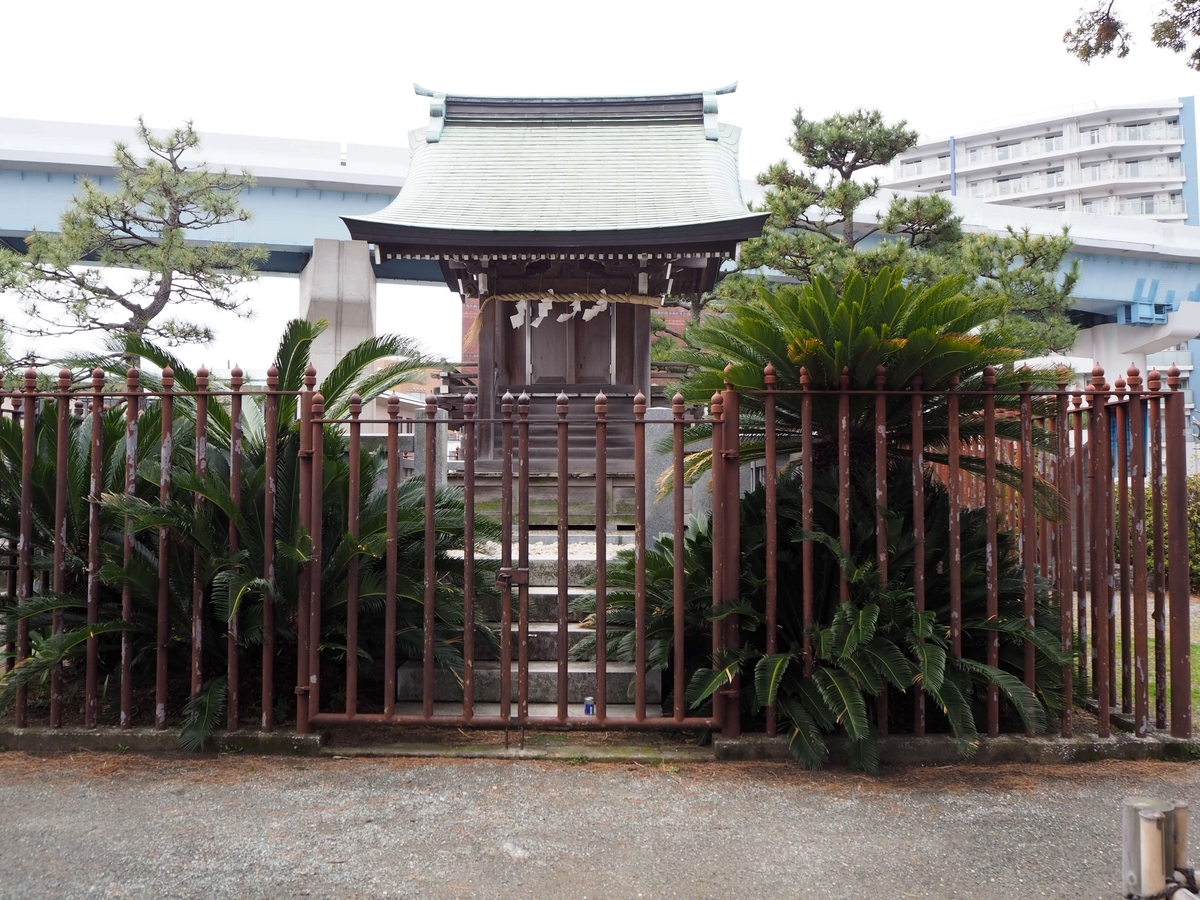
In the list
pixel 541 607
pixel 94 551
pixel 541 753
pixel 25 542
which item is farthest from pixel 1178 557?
pixel 25 542

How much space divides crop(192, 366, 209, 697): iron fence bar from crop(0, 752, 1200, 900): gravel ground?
1.62 feet

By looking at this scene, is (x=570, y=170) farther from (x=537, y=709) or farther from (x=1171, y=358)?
(x=1171, y=358)

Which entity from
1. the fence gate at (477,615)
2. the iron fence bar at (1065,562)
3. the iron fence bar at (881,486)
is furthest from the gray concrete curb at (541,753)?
the iron fence bar at (1065,562)

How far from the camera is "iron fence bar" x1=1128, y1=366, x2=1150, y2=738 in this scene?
4.69m

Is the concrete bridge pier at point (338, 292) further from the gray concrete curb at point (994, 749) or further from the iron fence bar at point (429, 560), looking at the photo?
the gray concrete curb at point (994, 749)

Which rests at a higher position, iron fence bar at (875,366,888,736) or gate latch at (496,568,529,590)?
iron fence bar at (875,366,888,736)

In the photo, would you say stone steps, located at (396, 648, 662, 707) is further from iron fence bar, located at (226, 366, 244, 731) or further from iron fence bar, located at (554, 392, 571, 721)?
iron fence bar, located at (226, 366, 244, 731)

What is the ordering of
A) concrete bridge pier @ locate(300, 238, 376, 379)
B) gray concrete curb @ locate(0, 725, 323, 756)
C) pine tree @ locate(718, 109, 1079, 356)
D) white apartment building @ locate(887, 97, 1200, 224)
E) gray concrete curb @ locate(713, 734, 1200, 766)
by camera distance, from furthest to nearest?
white apartment building @ locate(887, 97, 1200, 224), concrete bridge pier @ locate(300, 238, 376, 379), pine tree @ locate(718, 109, 1079, 356), gray concrete curb @ locate(0, 725, 323, 756), gray concrete curb @ locate(713, 734, 1200, 766)

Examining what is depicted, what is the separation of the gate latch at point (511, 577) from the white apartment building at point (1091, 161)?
54385 mm

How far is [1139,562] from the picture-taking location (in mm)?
4738

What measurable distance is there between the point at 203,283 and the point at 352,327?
543 centimetres

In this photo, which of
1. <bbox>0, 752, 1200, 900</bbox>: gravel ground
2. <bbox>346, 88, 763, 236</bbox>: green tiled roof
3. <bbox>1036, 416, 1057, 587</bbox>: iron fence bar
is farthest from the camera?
<bbox>346, 88, 763, 236</bbox>: green tiled roof

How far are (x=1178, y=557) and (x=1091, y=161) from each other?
63.2m

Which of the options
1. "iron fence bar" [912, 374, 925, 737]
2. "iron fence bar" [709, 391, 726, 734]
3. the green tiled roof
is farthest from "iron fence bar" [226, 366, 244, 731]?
the green tiled roof
